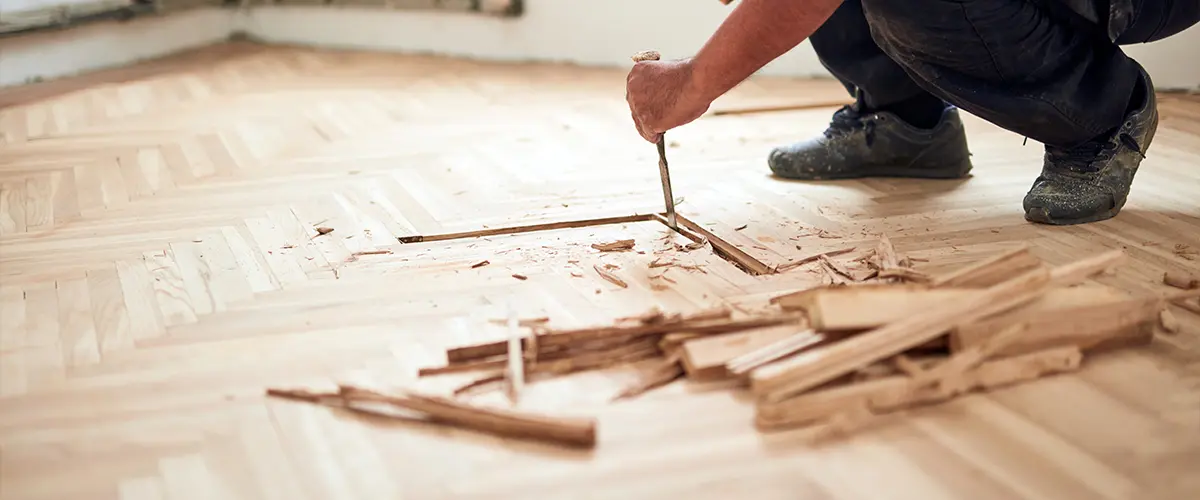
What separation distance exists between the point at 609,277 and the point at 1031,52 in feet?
2.42

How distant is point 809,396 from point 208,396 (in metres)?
0.65

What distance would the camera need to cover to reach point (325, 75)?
3.22m

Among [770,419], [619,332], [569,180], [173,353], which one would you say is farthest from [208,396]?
[569,180]

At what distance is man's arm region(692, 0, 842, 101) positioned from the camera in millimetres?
1305

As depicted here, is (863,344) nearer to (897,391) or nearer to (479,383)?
(897,391)

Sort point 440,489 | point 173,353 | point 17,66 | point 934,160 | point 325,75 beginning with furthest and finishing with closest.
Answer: point 325,75
point 17,66
point 934,160
point 173,353
point 440,489

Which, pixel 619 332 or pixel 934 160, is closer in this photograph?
pixel 619 332

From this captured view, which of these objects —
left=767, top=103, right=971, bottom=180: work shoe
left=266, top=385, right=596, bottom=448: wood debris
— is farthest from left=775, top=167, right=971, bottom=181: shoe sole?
left=266, top=385, right=596, bottom=448: wood debris

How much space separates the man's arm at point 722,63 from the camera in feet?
4.32

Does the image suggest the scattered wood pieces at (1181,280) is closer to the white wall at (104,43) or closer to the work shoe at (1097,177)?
the work shoe at (1097,177)

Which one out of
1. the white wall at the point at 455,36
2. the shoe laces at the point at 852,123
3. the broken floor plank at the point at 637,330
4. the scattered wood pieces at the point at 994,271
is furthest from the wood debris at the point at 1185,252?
the white wall at the point at 455,36

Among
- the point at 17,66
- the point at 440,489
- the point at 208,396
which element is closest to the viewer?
the point at 440,489

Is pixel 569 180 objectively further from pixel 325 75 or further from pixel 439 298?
pixel 325 75

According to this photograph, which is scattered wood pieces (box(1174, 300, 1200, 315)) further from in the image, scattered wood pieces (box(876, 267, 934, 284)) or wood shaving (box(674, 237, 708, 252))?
wood shaving (box(674, 237, 708, 252))
